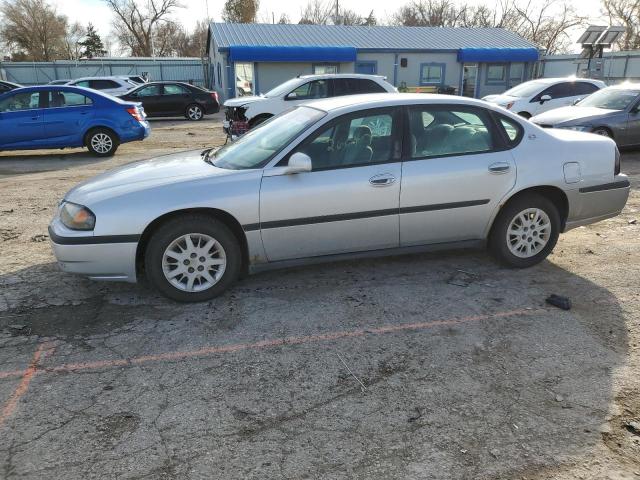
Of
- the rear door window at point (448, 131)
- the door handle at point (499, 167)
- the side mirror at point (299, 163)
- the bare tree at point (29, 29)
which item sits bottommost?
the door handle at point (499, 167)

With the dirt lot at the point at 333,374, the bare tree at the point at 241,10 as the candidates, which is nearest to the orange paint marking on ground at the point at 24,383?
the dirt lot at the point at 333,374

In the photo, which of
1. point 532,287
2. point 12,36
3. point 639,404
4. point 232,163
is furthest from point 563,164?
point 12,36

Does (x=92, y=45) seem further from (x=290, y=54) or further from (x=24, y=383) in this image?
(x=24, y=383)

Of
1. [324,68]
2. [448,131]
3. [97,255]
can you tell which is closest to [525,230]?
[448,131]

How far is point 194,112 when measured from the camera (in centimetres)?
2080

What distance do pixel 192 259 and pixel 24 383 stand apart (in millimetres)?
1443

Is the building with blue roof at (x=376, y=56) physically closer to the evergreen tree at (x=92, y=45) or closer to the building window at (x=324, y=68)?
the building window at (x=324, y=68)

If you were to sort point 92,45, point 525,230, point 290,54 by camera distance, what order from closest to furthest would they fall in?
1. point 525,230
2. point 290,54
3. point 92,45

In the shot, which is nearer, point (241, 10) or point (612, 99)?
point (612, 99)

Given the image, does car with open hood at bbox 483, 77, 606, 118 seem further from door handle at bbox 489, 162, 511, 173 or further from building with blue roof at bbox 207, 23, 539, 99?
building with blue roof at bbox 207, 23, 539, 99

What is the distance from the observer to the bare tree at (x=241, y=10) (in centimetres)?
5025

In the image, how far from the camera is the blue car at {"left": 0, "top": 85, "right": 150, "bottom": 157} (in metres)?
11.0

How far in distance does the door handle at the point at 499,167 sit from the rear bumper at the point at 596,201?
0.76m

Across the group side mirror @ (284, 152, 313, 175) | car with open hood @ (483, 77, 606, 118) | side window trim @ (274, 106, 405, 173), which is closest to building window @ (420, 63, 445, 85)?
car with open hood @ (483, 77, 606, 118)
